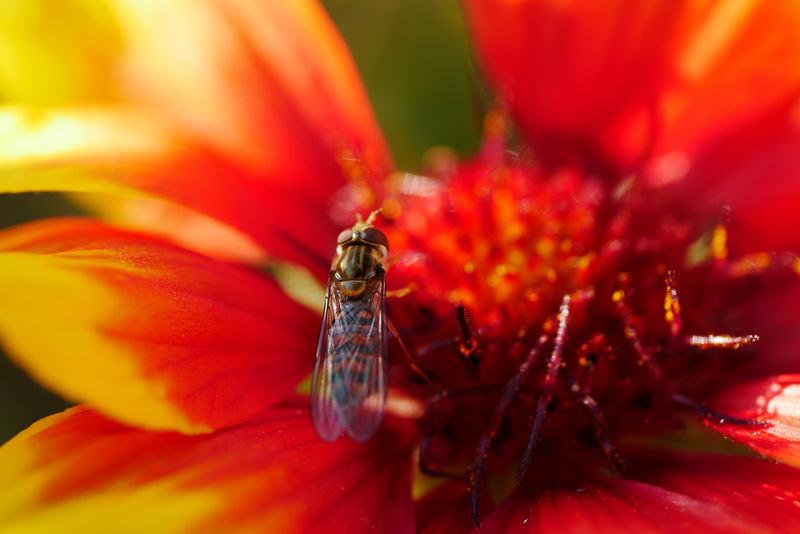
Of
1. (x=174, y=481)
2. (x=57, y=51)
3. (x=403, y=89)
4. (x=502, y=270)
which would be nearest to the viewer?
(x=174, y=481)

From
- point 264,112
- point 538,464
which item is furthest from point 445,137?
point 538,464

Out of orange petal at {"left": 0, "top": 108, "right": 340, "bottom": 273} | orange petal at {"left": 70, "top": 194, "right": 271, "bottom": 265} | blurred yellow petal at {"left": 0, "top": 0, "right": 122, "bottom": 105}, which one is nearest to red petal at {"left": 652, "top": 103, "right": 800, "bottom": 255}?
orange petal at {"left": 0, "top": 108, "right": 340, "bottom": 273}

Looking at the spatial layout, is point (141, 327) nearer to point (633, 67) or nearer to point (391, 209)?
point (391, 209)

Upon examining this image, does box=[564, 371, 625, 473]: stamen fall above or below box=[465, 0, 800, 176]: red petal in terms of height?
below

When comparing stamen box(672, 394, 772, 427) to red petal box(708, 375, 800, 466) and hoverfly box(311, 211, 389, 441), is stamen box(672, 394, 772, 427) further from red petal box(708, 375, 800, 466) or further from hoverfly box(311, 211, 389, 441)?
hoverfly box(311, 211, 389, 441)

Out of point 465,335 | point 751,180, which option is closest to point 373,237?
point 465,335

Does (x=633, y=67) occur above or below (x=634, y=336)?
above

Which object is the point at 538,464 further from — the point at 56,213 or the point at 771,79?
the point at 56,213

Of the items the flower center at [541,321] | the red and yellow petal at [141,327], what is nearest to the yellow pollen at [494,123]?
the flower center at [541,321]
